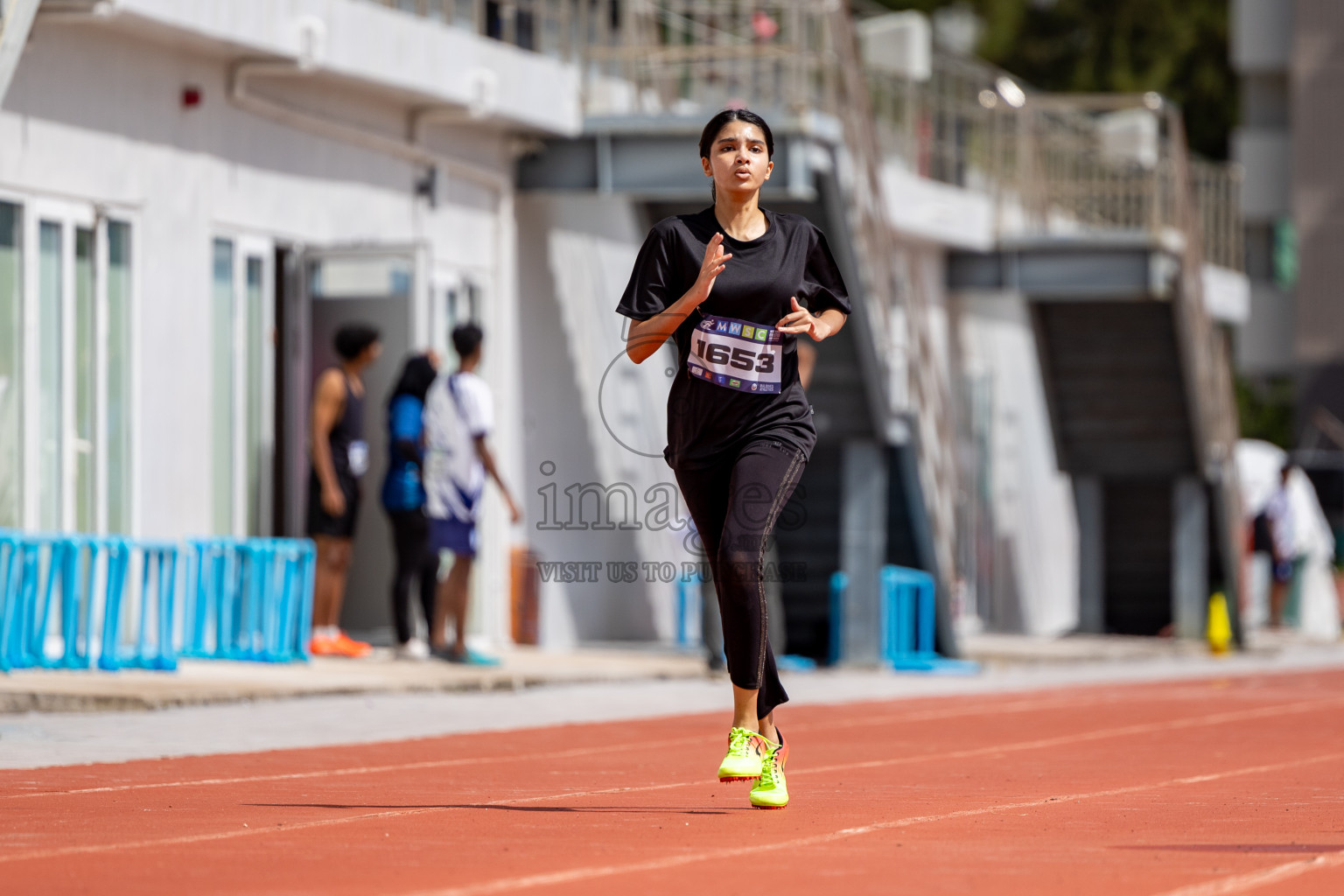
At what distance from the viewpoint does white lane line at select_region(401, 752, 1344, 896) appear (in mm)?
5293

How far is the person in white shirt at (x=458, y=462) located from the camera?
1473 cm

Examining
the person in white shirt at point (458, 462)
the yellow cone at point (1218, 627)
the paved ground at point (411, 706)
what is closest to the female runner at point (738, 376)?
the paved ground at point (411, 706)

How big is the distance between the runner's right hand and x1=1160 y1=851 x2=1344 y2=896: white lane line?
2289 millimetres

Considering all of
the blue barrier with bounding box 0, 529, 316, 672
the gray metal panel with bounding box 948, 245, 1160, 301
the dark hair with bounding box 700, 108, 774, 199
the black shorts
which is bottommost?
the blue barrier with bounding box 0, 529, 316, 672

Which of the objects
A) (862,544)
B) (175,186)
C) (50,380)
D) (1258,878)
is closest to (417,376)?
(175,186)

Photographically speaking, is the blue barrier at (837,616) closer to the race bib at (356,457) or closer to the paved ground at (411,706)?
the paved ground at (411,706)

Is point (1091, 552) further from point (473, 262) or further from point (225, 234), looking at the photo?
point (225, 234)

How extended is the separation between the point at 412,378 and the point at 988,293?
12257mm

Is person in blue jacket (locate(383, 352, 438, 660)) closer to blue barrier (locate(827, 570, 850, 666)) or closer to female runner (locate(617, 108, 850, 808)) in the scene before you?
blue barrier (locate(827, 570, 850, 666))

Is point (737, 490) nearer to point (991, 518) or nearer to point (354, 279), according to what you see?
point (354, 279)

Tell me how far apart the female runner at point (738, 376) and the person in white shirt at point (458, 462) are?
7.39 metres

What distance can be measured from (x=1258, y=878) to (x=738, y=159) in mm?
2708

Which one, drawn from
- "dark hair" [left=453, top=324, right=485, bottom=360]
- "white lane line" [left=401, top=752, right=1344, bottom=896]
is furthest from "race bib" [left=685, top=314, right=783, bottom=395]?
"dark hair" [left=453, top=324, right=485, bottom=360]

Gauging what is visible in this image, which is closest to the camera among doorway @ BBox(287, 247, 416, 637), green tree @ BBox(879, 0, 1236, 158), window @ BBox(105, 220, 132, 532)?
window @ BBox(105, 220, 132, 532)
